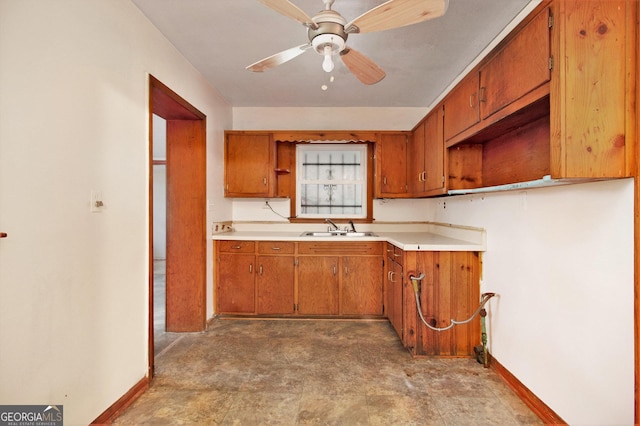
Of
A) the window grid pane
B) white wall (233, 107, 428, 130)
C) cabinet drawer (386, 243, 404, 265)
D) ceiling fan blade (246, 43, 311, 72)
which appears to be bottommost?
cabinet drawer (386, 243, 404, 265)

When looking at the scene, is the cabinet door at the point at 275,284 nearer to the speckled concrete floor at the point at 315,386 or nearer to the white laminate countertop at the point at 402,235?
the white laminate countertop at the point at 402,235

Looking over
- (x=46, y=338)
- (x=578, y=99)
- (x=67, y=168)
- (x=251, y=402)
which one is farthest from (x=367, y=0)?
(x=251, y=402)

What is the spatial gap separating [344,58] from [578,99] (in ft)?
3.89

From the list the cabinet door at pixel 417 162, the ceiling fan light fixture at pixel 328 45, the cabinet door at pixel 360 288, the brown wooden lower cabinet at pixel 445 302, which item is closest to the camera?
the ceiling fan light fixture at pixel 328 45

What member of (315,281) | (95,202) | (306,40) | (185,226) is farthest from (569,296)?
(185,226)

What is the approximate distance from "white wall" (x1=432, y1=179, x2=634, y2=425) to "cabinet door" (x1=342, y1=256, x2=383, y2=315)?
1.25 metres

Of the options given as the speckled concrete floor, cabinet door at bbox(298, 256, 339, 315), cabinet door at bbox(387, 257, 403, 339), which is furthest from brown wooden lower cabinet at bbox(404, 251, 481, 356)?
cabinet door at bbox(298, 256, 339, 315)

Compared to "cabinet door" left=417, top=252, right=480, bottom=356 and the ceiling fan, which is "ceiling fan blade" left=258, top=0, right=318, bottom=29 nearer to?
the ceiling fan

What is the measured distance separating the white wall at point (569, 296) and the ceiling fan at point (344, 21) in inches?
43.7

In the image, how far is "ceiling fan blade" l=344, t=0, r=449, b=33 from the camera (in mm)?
1355

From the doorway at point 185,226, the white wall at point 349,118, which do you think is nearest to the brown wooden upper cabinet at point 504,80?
the white wall at point 349,118

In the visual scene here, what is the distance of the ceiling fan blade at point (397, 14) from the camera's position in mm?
1355

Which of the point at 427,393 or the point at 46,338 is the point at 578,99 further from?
the point at 46,338

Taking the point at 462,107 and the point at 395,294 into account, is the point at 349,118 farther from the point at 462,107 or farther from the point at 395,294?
the point at 395,294
